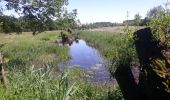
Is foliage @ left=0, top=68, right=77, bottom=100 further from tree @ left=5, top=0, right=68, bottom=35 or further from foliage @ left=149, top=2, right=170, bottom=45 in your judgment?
tree @ left=5, top=0, right=68, bottom=35

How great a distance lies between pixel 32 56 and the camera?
30.8 m

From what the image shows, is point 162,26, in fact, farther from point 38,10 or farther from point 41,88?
point 38,10

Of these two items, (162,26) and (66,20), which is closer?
(162,26)

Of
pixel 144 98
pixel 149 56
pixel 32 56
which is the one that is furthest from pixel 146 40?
pixel 32 56

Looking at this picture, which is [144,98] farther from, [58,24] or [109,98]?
[58,24]

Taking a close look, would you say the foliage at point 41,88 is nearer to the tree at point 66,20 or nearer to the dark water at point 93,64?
the dark water at point 93,64

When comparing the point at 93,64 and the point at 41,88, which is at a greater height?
the point at 41,88

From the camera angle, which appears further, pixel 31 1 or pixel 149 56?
pixel 31 1

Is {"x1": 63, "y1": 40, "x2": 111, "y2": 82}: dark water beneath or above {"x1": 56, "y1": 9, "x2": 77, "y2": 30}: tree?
beneath

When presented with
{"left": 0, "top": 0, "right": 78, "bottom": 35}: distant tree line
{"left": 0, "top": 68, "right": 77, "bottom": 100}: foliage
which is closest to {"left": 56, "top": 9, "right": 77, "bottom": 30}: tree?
{"left": 0, "top": 0, "right": 78, "bottom": 35}: distant tree line

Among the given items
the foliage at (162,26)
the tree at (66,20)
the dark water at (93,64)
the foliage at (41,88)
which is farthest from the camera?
the tree at (66,20)

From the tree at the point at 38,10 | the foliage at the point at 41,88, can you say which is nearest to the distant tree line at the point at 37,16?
the tree at the point at 38,10

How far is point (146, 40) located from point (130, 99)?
65.1 inches

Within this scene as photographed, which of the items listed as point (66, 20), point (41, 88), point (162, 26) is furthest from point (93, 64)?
point (41, 88)
